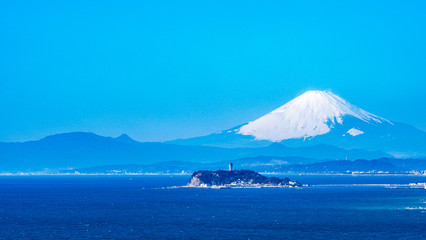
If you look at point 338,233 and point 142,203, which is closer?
point 338,233

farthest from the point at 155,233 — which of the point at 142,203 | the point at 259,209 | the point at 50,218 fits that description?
the point at 142,203

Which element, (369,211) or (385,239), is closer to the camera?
(385,239)

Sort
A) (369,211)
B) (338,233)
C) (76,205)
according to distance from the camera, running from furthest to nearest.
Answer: (76,205) → (369,211) → (338,233)

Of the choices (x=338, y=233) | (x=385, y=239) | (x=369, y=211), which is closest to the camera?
(x=385, y=239)

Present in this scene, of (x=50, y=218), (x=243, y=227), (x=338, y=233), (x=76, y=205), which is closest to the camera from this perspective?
(x=338, y=233)

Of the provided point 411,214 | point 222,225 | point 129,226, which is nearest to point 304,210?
point 411,214

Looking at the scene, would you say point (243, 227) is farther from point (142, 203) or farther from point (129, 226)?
point (142, 203)

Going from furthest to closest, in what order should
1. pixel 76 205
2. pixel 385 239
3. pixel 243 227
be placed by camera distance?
pixel 76 205, pixel 243 227, pixel 385 239

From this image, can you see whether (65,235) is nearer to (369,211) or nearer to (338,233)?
(338,233)
